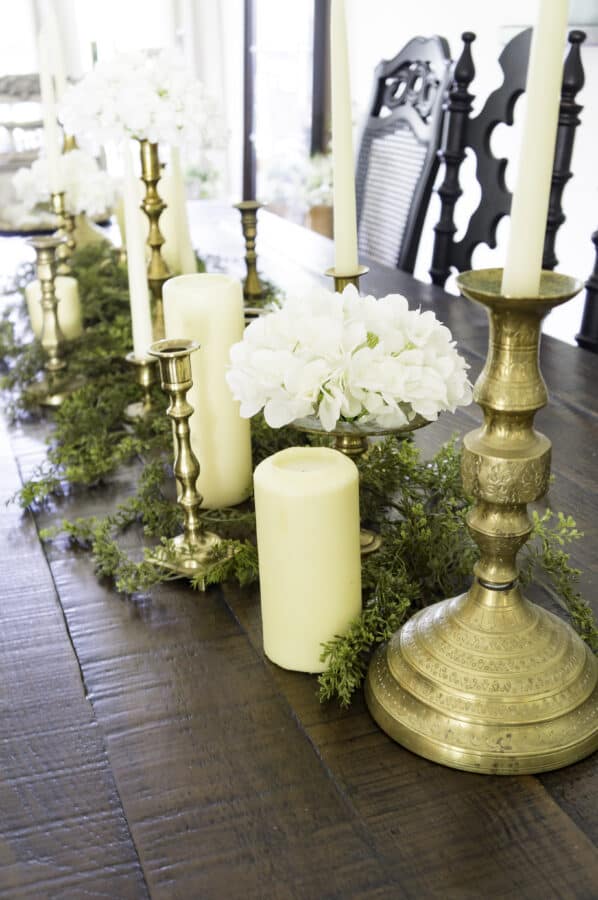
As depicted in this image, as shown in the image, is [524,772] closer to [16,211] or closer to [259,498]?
[259,498]

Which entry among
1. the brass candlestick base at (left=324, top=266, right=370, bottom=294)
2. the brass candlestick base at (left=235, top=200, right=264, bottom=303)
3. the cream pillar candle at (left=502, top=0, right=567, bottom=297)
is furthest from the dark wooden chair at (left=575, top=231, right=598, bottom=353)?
the cream pillar candle at (left=502, top=0, right=567, bottom=297)

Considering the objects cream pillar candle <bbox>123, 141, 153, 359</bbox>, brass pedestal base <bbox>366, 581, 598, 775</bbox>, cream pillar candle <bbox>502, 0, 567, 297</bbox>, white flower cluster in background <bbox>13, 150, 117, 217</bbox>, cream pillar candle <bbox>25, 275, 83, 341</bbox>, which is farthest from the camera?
white flower cluster in background <bbox>13, 150, 117, 217</bbox>

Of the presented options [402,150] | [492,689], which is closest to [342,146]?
[492,689]

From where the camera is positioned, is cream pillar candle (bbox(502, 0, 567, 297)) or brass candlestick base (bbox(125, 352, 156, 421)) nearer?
cream pillar candle (bbox(502, 0, 567, 297))

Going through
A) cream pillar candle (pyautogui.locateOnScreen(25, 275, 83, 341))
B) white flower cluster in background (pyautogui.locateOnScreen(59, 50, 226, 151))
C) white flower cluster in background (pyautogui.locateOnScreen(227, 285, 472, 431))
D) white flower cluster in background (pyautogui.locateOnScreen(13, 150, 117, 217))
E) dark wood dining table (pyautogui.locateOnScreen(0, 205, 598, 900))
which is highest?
white flower cluster in background (pyautogui.locateOnScreen(59, 50, 226, 151))

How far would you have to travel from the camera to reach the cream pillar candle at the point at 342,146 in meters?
0.70

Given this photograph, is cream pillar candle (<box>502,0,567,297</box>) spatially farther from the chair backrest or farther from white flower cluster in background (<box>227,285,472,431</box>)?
the chair backrest

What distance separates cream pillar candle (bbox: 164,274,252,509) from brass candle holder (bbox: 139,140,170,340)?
0.41 meters

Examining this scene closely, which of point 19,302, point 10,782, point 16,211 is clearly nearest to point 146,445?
point 10,782

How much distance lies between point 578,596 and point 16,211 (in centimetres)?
200

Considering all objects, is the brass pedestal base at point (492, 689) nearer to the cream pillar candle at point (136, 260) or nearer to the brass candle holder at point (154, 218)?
the cream pillar candle at point (136, 260)

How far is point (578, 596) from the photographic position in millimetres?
698

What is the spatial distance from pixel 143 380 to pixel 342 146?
0.45m

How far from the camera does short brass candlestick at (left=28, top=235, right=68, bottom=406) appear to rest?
1.21 m
